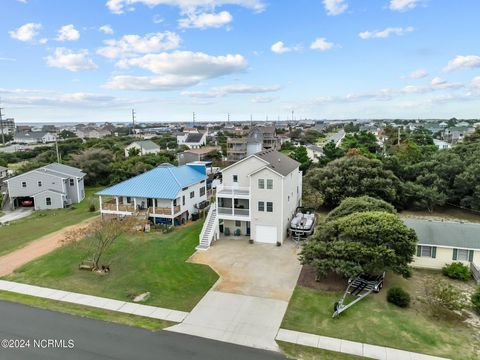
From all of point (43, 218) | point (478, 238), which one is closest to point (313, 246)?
point (478, 238)

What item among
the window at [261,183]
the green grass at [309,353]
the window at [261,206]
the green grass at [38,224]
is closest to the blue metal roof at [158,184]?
the green grass at [38,224]

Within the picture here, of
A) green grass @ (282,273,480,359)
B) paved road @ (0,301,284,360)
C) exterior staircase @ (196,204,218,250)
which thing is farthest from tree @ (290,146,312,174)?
paved road @ (0,301,284,360)

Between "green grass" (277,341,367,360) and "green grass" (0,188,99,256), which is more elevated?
"green grass" (0,188,99,256)

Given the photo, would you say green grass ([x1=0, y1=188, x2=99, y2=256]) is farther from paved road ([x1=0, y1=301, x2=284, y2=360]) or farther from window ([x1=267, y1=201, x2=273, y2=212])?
window ([x1=267, y1=201, x2=273, y2=212])

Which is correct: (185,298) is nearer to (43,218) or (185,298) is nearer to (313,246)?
(313,246)

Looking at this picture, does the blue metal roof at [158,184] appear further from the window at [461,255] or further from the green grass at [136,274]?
the window at [461,255]

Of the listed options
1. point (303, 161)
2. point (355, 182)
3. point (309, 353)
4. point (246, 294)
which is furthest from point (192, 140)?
point (309, 353)
